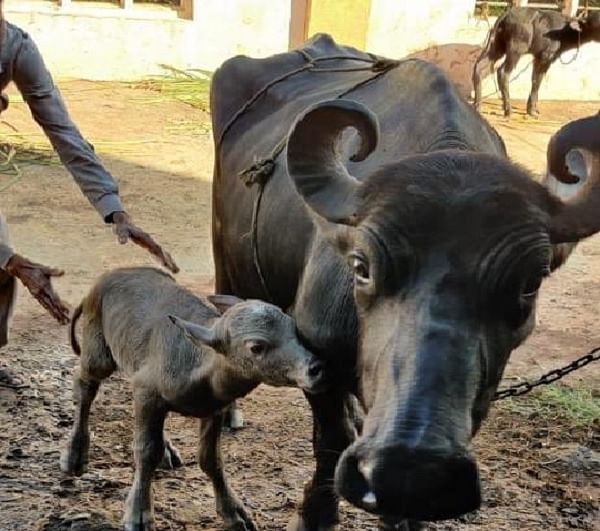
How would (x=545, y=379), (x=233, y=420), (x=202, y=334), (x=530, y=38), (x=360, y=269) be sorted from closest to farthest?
(x=360, y=269) < (x=202, y=334) < (x=545, y=379) < (x=233, y=420) < (x=530, y=38)

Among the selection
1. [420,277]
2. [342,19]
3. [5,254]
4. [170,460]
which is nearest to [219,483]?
[170,460]

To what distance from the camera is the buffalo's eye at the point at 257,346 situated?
116 inches

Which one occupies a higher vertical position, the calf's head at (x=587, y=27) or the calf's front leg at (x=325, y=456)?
the calf's head at (x=587, y=27)

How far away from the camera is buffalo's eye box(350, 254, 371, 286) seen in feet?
7.73

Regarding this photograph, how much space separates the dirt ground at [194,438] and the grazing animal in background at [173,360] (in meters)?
0.20

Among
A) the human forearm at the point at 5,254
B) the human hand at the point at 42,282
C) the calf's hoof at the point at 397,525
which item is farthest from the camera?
the human forearm at the point at 5,254

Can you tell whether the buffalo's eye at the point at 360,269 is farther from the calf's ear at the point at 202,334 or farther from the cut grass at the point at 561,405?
the cut grass at the point at 561,405

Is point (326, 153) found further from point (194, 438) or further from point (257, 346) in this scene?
point (194, 438)

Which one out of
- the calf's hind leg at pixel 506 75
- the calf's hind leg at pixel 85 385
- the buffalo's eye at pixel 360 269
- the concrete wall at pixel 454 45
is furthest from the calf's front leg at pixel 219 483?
the concrete wall at pixel 454 45

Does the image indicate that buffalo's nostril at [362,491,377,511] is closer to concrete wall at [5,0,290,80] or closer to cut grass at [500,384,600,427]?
cut grass at [500,384,600,427]

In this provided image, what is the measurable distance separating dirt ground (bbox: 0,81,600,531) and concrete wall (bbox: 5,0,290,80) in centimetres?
536

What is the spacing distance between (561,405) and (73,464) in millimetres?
2459

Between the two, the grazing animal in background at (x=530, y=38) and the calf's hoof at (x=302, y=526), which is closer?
the calf's hoof at (x=302, y=526)

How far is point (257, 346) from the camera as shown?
2939 mm
